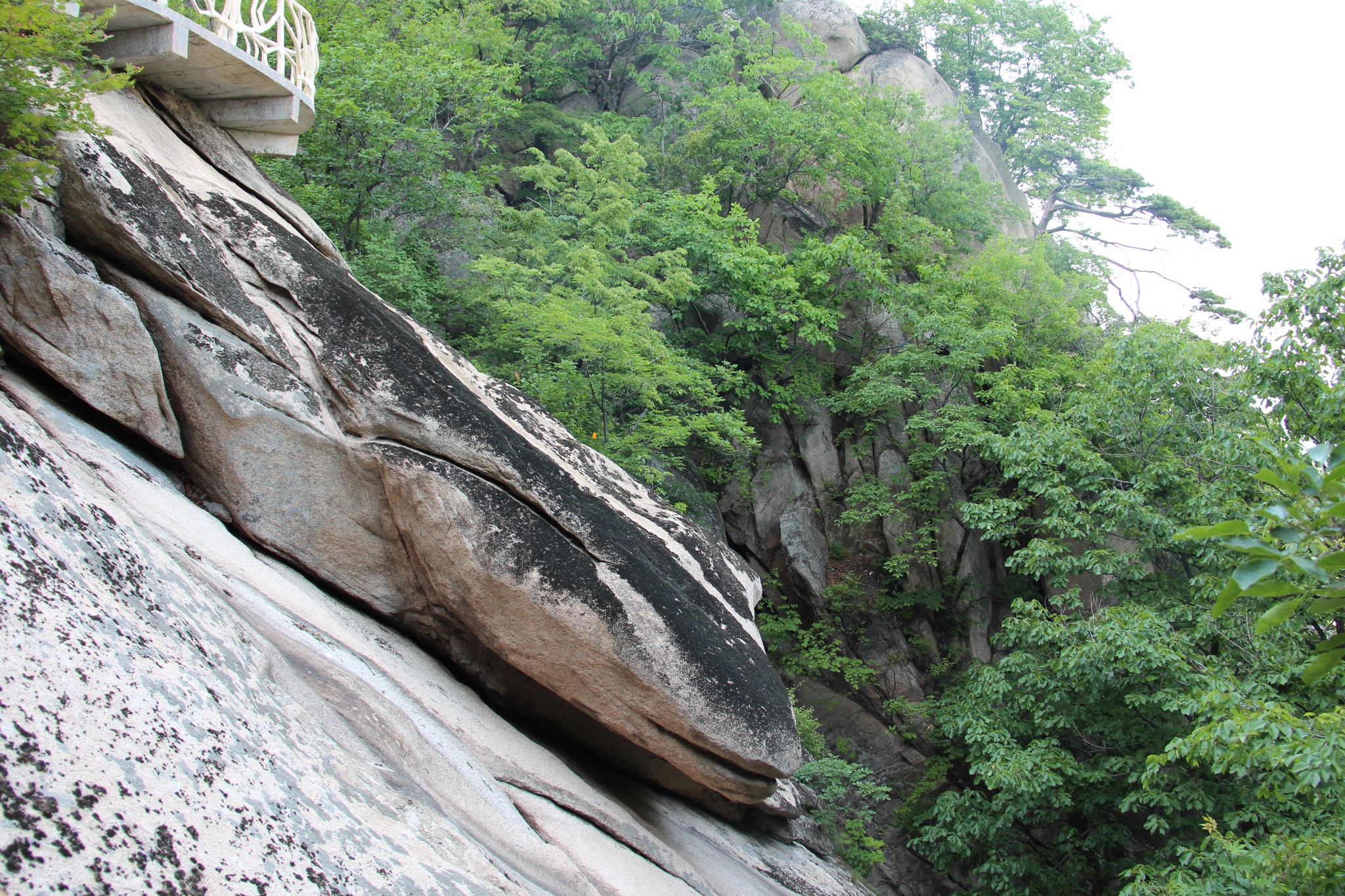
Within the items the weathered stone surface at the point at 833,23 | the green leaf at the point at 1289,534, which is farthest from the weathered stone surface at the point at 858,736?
the weathered stone surface at the point at 833,23

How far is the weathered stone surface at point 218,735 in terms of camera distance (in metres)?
2.89

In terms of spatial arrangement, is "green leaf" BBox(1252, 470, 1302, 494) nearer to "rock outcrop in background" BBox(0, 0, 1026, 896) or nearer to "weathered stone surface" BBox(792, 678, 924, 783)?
"rock outcrop in background" BBox(0, 0, 1026, 896)

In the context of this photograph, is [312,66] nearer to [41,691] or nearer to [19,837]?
[41,691]

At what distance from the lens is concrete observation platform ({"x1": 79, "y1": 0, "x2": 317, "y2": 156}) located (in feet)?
23.0

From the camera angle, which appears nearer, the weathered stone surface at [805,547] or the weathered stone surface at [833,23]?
the weathered stone surface at [805,547]

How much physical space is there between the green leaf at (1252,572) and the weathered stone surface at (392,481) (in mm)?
5189

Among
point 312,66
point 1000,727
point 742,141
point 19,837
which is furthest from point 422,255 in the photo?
point 19,837

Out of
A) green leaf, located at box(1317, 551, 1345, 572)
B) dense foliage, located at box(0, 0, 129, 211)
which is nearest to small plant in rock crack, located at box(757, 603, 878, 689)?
dense foliage, located at box(0, 0, 129, 211)

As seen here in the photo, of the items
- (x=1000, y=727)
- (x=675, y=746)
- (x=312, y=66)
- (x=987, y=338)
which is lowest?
(x=675, y=746)

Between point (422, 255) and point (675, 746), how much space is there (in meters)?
11.2

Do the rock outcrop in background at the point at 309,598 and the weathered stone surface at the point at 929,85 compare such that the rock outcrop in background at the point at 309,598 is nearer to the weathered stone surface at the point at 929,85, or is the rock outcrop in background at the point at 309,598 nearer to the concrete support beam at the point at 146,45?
the concrete support beam at the point at 146,45

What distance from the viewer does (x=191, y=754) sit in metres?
3.37

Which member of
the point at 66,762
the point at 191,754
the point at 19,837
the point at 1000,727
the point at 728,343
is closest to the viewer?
the point at 19,837

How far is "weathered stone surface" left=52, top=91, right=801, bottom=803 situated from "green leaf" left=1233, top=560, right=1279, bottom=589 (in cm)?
519
